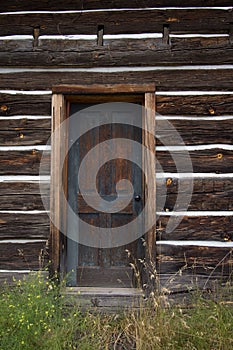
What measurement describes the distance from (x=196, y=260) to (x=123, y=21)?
2.69 metres

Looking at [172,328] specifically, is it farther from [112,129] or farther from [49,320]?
[112,129]

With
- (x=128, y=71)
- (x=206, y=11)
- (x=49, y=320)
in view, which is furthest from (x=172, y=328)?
(x=206, y=11)

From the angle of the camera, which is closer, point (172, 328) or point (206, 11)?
point (172, 328)

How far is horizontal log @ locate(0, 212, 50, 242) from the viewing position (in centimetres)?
518

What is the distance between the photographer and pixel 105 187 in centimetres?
541

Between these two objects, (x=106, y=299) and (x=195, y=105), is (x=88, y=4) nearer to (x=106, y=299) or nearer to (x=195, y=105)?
(x=195, y=105)

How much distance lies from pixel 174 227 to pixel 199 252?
14.4 inches

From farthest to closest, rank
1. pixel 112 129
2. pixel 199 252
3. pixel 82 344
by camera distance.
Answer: pixel 112 129 → pixel 199 252 → pixel 82 344

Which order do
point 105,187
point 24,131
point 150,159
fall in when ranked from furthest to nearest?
point 105,187 → point 24,131 → point 150,159

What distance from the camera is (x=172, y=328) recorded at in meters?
4.16

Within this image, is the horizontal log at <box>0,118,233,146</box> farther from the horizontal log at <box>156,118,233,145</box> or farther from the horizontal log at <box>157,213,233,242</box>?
the horizontal log at <box>157,213,233,242</box>

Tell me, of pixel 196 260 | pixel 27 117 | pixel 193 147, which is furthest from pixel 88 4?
pixel 196 260

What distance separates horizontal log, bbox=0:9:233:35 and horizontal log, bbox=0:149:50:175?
52.8 inches

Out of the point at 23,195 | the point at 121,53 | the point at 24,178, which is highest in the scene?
the point at 121,53
